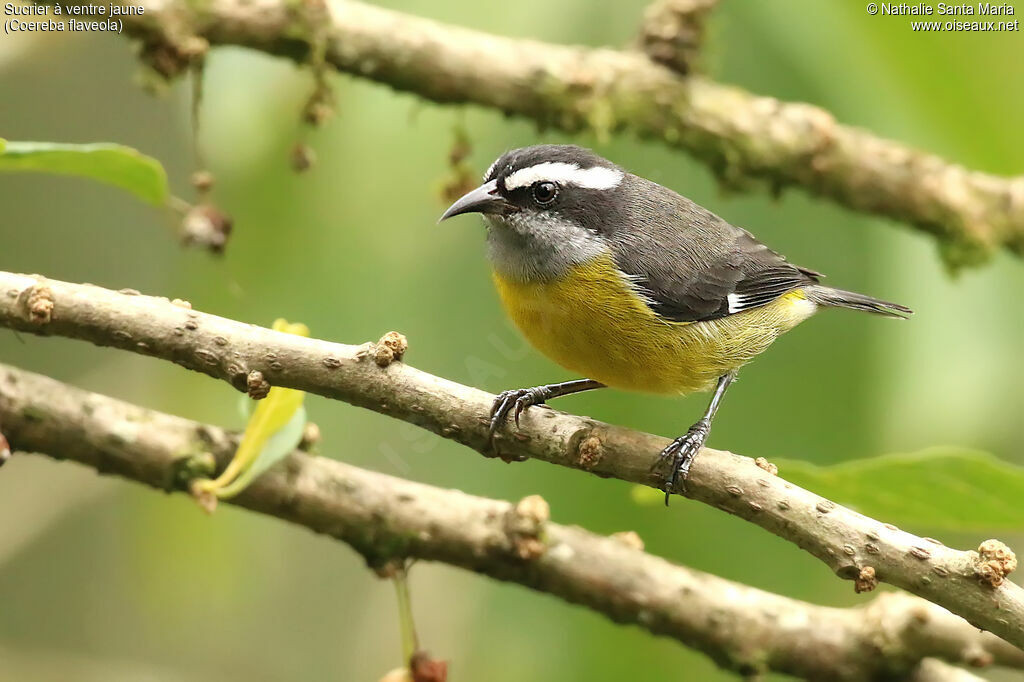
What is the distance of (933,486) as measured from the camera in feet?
10.00

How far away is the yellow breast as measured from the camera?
Answer: 147 inches

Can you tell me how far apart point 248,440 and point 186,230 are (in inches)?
36.3

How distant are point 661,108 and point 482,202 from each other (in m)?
1.30

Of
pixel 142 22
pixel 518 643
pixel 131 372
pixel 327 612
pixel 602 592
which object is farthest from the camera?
pixel 327 612

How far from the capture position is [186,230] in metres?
3.69

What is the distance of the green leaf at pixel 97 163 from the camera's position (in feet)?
9.53

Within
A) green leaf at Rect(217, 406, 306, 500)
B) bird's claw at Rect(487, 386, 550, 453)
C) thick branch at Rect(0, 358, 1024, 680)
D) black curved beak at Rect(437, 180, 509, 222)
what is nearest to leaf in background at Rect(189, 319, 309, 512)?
green leaf at Rect(217, 406, 306, 500)

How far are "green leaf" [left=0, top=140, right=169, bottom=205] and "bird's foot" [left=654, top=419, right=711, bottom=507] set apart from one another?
1.62 m

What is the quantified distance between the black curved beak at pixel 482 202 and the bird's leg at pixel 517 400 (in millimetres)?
652

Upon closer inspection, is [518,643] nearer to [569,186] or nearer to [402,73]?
[569,186]

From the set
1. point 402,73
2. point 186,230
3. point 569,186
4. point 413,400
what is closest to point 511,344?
point 569,186

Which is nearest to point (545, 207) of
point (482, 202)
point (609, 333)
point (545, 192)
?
Answer: point (545, 192)

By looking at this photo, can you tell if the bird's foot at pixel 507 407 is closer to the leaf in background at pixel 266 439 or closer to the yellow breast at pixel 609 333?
the yellow breast at pixel 609 333

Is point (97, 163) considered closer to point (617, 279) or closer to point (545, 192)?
point (545, 192)
